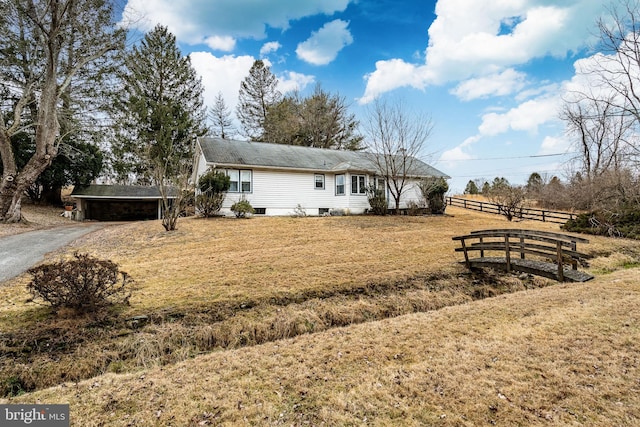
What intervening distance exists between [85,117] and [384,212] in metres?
21.4

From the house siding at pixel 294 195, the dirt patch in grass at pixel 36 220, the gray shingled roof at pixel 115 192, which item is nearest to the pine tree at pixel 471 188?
the house siding at pixel 294 195

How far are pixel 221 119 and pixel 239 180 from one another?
17.3 m

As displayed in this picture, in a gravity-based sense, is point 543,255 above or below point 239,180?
below

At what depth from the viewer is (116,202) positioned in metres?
25.6

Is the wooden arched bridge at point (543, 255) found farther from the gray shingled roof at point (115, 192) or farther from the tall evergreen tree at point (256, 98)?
the tall evergreen tree at point (256, 98)

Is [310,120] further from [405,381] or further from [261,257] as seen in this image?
[405,381]

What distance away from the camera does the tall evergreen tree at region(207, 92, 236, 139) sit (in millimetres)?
31300

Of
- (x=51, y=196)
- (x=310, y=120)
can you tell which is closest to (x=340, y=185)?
(x=310, y=120)

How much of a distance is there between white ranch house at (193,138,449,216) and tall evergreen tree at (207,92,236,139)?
12403 millimetres

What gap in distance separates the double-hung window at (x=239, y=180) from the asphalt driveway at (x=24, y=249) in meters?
7.51

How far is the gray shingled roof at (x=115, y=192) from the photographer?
76.4 ft

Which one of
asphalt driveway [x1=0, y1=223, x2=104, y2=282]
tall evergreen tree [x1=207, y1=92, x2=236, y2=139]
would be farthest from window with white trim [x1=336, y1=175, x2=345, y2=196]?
tall evergreen tree [x1=207, y1=92, x2=236, y2=139]

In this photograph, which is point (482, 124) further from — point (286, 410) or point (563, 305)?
point (286, 410)

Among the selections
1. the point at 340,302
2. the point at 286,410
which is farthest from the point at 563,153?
the point at 286,410
